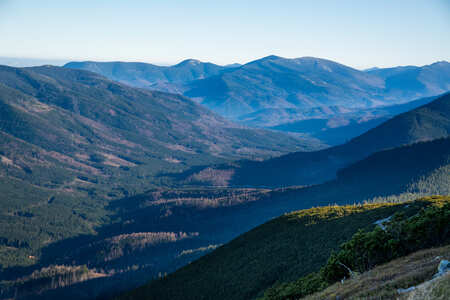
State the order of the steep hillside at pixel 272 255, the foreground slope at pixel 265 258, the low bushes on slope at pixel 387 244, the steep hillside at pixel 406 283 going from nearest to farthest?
the steep hillside at pixel 406 283 → the low bushes on slope at pixel 387 244 → the steep hillside at pixel 272 255 → the foreground slope at pixel 265 258

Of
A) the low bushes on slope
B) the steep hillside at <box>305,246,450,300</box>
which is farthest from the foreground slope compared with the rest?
the steep hillside at <box>305,246,450,300</box>

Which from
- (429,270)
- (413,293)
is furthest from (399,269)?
(413,293)

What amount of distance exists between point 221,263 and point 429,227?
79235 millimetres

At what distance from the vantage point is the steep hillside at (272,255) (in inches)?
3462

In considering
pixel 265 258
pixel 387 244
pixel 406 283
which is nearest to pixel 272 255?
pixel 265 258

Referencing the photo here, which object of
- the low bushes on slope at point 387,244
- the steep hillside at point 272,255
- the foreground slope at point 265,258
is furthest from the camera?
the foreground slope at point 265,258

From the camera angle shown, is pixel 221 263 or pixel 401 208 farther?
pixel 221 263

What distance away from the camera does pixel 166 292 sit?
115 meters

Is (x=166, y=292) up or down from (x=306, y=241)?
down

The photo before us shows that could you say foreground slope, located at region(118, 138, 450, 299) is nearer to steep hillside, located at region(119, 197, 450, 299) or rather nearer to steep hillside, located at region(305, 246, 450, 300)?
steep hillside, located at region(119, 197, 450, 299)

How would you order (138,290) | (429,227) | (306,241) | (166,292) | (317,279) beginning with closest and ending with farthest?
(429,227), (317,279), (306,241), (166,292), (138,290)

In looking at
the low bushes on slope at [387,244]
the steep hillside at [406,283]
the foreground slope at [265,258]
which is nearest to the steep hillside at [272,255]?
the foreground slope at [265,258]

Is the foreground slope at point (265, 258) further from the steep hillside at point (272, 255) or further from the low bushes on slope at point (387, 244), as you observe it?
the low bushes on slope at point (387, 244)

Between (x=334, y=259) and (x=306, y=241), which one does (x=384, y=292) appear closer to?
(x=334, y=259)
